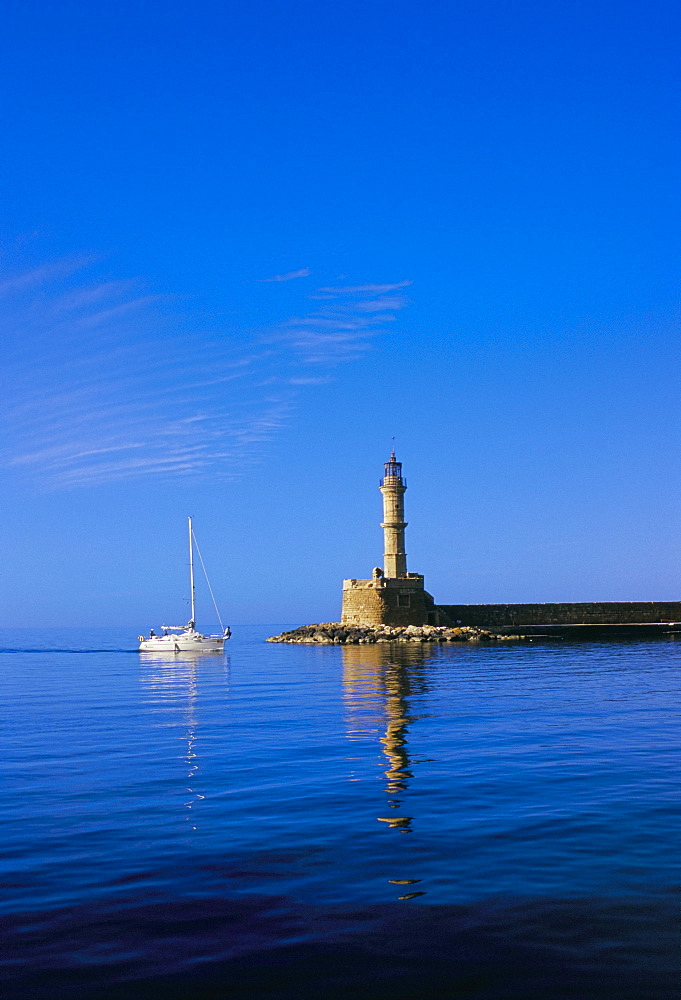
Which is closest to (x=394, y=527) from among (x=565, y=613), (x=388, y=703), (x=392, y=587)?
(x=392, y=587)

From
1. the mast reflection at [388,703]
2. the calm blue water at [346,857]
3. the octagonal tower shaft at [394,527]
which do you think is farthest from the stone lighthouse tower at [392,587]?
the calm blue water at [346,857]

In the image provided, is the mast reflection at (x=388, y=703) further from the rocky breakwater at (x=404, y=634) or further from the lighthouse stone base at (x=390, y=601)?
the lighthouse stone base at (x=390, y=601)

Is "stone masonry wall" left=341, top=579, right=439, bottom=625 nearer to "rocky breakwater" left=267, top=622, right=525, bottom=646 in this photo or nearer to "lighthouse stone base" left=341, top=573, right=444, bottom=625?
"lighthouse stone base" left=341, top=573, right=444, bottom=625

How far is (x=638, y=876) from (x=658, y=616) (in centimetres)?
6128

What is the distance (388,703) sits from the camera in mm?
22891

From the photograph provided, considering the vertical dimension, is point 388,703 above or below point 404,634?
above

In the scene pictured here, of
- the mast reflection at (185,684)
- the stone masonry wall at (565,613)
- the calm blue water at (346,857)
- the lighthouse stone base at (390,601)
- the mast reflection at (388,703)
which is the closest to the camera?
the calm blue water at (346,857)

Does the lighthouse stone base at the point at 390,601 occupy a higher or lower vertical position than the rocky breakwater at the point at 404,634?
higher

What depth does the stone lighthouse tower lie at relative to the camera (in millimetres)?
60625

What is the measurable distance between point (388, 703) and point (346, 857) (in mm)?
14387

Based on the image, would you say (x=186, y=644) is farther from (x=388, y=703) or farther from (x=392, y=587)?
(x=388, y=703)

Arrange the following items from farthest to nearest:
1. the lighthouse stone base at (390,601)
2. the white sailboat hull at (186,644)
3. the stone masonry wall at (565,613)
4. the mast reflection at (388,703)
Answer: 1. the stone masonry wall at (565,613)
2. the lighthouse stone base at (390,601)
3. the white sailboat hull at (186,644)
4. the mast reflection at (388,703)

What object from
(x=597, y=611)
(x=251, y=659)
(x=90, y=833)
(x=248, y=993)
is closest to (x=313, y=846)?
(x=90, y=833)

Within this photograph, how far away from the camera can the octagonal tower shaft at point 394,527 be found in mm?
61344
